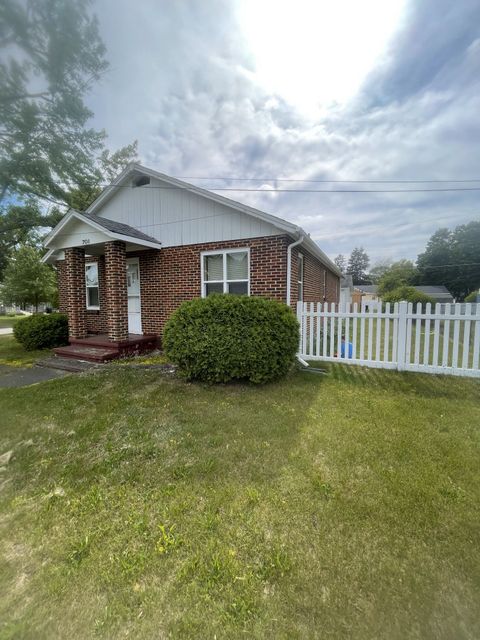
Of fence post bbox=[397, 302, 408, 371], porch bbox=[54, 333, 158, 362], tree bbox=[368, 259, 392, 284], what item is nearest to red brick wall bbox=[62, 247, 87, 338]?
porch bbox=[54, 333, 158, 362]

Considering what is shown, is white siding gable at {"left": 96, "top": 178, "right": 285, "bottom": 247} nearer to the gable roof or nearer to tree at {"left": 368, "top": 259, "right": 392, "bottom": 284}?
the gable roof

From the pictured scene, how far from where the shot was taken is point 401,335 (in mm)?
5375

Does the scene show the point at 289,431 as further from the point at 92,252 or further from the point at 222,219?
the point at 92,252

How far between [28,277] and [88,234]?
65.3 feet

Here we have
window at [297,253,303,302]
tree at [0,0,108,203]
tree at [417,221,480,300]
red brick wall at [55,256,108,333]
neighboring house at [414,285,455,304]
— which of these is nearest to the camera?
tree at [0,0,108,203]

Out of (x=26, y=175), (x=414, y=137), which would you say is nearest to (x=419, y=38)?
(x=414, y=137)

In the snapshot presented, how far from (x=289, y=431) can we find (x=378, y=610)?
193 cm

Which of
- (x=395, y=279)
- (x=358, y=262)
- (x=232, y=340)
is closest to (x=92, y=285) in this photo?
(x=232, y=340)

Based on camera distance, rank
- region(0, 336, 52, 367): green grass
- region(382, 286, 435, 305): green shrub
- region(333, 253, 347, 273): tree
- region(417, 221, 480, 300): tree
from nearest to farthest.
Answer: region(0, 336, 52, 367): green grass < region(382, 286, 435, 305): green shrub < region(417, 221, 480, 300): tree < region(333, 253, 347, 273): tree

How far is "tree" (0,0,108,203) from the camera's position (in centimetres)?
398

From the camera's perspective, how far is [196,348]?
4.90m

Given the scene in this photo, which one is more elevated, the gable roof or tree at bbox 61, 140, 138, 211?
tree at bbox 61, 140, 138, 211

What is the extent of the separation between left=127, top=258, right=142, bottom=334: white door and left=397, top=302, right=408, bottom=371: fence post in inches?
273

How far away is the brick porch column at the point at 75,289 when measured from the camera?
793 cm
